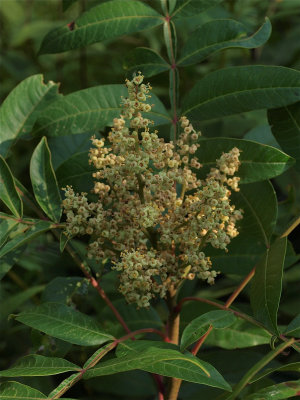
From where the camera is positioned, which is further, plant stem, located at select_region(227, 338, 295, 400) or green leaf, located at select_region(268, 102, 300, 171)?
green leaf, located at select_region(268, 102, 300, 171)

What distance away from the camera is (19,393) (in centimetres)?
115

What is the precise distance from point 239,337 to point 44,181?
0.66 m

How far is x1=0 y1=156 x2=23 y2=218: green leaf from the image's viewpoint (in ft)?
4.62

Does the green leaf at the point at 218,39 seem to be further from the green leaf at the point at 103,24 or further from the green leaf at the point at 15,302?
the green leaf at the point at 15,302

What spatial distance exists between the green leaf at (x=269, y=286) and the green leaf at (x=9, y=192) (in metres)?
0.58

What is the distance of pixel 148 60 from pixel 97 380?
1.06 metres

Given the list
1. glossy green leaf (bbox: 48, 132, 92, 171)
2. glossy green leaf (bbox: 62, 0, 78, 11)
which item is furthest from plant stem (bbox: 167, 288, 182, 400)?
glossy green leaf (bbox: 62, 0, 78, 11)

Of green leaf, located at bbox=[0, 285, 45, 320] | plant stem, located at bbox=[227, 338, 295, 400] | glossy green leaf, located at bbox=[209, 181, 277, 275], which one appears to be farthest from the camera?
green leaf, located at bbox=[0, 285, 45, 320]

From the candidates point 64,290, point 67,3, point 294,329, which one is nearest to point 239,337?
point 294,329

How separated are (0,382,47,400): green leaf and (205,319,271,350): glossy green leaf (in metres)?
0.59

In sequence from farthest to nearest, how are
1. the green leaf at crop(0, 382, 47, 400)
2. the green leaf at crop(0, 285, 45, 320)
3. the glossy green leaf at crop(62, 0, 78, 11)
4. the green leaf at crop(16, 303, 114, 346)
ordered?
the green leaf at crop(0, 285, 45, 320), the glossy green leaf at crop(62, 0, 78, 11), the green leaf at crop(16, 303, 114, 346), the green leaf at crop(0, 382, 47, 400)

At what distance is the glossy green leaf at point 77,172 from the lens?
1560 millimetres

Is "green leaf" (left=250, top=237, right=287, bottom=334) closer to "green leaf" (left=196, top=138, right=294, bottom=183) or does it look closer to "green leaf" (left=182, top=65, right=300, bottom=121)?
"green leaf" (left=196, top=138, right=294, bottom=183)

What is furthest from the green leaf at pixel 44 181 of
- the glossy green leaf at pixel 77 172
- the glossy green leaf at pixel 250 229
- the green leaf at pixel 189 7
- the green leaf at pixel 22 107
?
the green leaf at pixel 189 7
